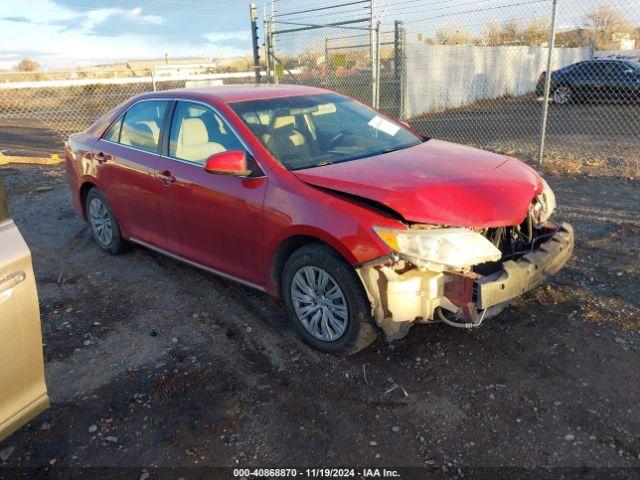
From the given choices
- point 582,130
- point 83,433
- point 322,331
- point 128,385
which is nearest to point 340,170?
point 322,331

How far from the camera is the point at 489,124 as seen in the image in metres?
14.1

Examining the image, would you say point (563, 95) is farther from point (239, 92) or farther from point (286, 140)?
point (286, 140)

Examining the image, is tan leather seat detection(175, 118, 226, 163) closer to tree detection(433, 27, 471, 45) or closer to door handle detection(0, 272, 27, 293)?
door handle detection(0, 272, 27, 293)

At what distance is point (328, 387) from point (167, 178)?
Answer: 7.23 feet

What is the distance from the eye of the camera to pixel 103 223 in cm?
563

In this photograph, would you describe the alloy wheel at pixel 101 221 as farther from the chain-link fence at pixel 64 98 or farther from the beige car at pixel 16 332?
the chain-link fence at pixel 64 98

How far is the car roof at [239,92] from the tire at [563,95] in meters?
15.0

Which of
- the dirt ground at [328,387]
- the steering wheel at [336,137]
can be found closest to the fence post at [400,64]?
the steering wheel at [336,137]

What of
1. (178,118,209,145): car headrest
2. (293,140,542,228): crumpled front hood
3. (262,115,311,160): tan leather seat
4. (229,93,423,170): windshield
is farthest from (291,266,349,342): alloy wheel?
(178,118,209,145): car headrest

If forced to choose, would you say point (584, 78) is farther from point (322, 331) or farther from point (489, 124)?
point (322, 331)

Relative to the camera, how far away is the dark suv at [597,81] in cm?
1652

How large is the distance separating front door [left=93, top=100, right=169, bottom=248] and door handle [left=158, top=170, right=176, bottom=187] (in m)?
0.10

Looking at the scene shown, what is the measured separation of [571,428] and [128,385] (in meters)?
2.59

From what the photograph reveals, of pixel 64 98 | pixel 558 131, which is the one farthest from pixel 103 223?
pixel 64 98
